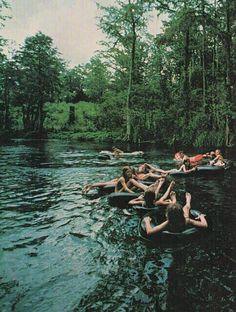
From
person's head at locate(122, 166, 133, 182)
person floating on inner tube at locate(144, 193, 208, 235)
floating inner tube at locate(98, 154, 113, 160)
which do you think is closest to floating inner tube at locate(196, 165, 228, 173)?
person's head at locate(122, 166, 133, 182)

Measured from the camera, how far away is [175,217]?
6.16 m

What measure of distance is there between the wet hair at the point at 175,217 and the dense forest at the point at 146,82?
17308 millimetres

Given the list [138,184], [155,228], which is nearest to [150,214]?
[155,228]

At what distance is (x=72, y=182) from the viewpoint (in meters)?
12.3

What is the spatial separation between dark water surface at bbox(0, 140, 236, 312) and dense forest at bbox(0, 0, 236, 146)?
16298 millimetres

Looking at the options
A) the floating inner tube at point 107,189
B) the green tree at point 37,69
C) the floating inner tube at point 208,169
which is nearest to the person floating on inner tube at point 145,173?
the floating inner tube at point 107,189

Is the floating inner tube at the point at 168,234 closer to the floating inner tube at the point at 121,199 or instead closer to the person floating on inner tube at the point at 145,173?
the floating inner tube at the point at 121,199

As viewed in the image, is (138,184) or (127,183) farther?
(127,183)

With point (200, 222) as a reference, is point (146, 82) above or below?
above

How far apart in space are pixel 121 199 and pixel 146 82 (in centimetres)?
2854

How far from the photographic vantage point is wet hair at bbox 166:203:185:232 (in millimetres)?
6145

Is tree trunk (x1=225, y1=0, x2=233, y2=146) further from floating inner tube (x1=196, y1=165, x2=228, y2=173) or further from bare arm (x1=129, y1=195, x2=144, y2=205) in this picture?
bare arm (x1=129, y1=195, x2=144, y2=205)

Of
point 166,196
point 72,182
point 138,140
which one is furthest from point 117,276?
point 138,140

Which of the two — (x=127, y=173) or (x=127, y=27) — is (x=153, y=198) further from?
(x=127, y=27)
